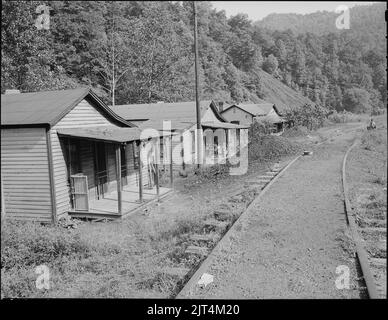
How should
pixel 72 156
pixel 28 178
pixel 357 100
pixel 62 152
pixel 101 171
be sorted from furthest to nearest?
1. pixel 357 100
2. pixel 101 171
3. pixel 72 156
4. pixel 62 152
5. pixel 28 178

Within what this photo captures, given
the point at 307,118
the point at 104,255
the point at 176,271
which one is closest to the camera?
the point at 176,271

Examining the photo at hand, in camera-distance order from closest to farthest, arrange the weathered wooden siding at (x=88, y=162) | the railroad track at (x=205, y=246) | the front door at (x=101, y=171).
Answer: the railroad track at (x=205, y=246)
the weathered wooden siding at (x=88, y=162)
the front door at (x=101, y=171)

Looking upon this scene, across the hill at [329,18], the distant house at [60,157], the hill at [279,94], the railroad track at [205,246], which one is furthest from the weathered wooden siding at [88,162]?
the hill at [279,94]

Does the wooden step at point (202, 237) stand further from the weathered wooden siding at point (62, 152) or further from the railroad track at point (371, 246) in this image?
the weathered wooden siding at point (62, 152)

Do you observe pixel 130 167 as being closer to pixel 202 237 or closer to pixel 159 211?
pixel 159 211

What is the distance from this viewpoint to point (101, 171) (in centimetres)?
1308

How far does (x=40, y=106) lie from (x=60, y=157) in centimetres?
165

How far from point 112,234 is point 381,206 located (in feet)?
23.9

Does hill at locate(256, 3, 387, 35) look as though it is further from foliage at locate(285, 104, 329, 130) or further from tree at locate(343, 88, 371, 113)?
tree at locate(343, 88, 371, 113)

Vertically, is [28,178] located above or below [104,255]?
above

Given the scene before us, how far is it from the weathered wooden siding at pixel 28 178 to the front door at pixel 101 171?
274 centimetres

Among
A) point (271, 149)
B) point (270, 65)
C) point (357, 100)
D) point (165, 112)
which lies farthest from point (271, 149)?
point (357, 100)

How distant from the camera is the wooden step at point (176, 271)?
6.06 m

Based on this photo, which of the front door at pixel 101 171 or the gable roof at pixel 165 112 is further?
the gable roof at pixel 165 112
